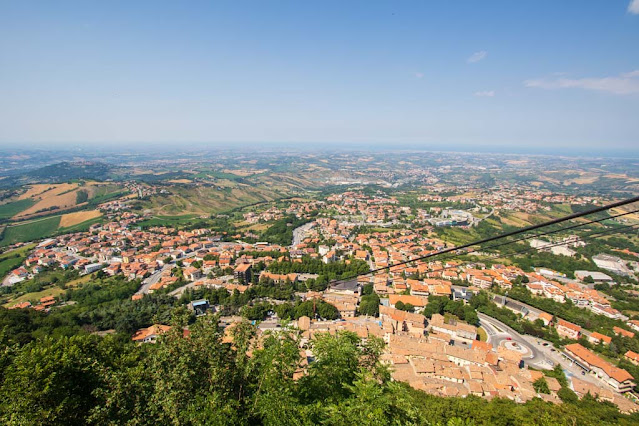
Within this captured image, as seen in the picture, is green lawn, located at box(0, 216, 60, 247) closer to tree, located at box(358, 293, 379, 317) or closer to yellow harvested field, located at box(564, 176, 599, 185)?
tree, located at box(358, 293, 379, 317)

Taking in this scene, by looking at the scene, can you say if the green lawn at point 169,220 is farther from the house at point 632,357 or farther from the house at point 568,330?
the house at point 632,357

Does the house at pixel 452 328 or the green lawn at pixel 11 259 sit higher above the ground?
the house at pixel 452 328

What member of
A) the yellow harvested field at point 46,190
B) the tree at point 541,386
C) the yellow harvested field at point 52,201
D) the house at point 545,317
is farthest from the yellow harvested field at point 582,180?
the yellow harvested field at point 46,190

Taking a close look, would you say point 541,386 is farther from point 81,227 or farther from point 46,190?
point 46,190

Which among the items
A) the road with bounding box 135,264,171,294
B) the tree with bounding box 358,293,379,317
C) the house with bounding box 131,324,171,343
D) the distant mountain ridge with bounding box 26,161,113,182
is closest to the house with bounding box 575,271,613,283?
the tree with bounding box 358,293,379,317

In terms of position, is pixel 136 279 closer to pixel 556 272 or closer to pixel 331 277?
pixel 331 277
